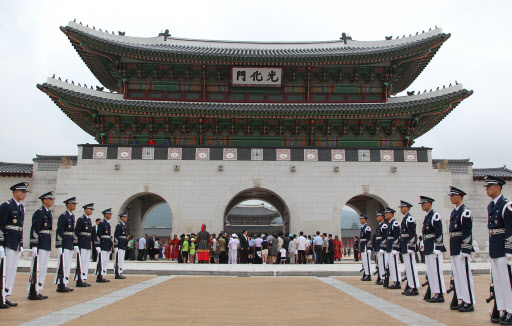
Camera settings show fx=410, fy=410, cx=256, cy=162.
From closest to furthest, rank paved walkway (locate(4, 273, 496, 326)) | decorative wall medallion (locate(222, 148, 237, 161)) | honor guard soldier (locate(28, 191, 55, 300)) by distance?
paved walkway (locate(4, 273, 496, 326)) → honor guard soldier (locate(28, 191, 55, 300)) → decorative wall medallion (locate(222, 148, 237, 161))

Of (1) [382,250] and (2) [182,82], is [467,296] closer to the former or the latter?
(1) [382,250]

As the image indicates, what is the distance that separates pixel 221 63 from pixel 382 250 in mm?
15991

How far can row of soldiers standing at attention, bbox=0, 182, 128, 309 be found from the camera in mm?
7430

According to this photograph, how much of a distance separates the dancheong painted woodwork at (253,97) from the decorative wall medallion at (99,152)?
153 cm

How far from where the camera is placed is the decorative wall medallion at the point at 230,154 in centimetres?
2223

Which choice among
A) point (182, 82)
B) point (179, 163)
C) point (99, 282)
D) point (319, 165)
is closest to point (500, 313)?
point (99, 282)

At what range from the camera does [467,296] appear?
690cm

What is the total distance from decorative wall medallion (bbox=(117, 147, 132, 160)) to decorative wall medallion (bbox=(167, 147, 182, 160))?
6.85ft

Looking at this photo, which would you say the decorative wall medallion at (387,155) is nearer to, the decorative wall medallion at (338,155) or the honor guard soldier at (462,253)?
the decorative wall medallion at (338,155)

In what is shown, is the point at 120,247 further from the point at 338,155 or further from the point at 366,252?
the point at 338,155

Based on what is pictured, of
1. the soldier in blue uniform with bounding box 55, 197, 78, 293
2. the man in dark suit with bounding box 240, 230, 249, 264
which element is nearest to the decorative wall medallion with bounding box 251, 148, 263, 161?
the man in dark suit with bounding box 240, 230, 249, 264

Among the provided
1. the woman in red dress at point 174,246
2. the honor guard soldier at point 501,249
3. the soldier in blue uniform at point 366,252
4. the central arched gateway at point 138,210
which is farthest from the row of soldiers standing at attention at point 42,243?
the central arched gateway at point 138,210

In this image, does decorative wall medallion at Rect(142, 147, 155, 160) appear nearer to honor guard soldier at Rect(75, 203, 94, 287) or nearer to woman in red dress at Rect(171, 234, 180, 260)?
woman in red dress at Rect(171, 234, 180, 260)

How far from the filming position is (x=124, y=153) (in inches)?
872
